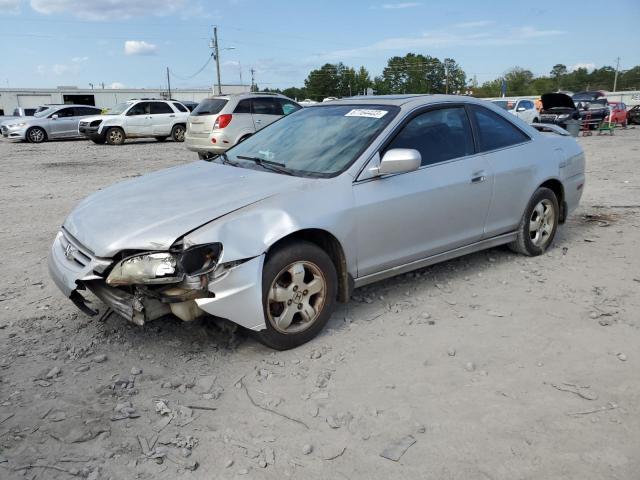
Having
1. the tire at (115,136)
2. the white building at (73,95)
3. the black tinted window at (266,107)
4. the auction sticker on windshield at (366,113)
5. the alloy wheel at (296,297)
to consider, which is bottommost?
the alloy wheel at (296,297)

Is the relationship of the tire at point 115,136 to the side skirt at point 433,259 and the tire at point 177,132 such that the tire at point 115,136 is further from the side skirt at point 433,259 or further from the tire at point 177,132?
the side skirt at point 433,259

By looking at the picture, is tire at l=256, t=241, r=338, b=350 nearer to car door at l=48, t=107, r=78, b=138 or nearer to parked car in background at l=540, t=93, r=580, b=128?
parked car in background at l=540, t=93, r=580, b=128

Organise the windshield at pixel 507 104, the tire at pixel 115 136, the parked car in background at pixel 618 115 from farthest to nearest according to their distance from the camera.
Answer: the parked car in background at pixel 618 115
the windshield at pixel 507 104
the tire at pixel 115 136

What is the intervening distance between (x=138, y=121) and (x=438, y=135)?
17.8 m

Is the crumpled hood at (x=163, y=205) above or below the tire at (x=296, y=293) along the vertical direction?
above

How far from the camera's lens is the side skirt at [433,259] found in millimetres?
3965

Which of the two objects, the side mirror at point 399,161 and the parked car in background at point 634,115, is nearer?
the side mirror at point 399,161

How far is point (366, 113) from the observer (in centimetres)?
430

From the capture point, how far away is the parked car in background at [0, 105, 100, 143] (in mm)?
21609

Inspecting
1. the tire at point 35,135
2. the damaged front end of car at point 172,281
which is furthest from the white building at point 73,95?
the damaged front end of car at point 172,281

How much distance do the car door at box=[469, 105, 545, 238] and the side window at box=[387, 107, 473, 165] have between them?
15 centimetres

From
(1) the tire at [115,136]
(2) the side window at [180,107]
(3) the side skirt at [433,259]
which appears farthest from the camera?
(2) the side window at [180,107]

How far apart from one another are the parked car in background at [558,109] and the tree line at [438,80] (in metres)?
68.6

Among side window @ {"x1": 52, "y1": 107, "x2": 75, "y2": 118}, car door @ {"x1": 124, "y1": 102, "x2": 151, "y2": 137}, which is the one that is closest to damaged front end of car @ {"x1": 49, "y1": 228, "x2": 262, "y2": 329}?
car door @ {"x1": 124, "y1": 102, "x2": 151, "y2": 137}
